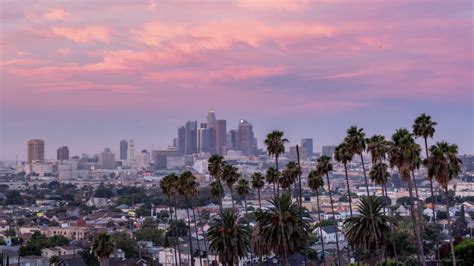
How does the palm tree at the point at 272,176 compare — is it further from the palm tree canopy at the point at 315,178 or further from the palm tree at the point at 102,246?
the palm tree at the point at 102,246

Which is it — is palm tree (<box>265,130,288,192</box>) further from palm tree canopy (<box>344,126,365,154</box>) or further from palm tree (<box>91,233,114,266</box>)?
palm tree (<box>91,233,114,266</box>)

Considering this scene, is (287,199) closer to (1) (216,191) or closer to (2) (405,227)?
(1) (216,191)

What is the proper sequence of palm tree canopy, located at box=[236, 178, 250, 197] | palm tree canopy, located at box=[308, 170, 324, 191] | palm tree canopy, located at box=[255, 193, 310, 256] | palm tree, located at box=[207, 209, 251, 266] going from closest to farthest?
palm tree canopy, located at box=[255, 193, 310, 256]
palm tree, located at box=[207, 209, 251, 266]
palm tree canopy, located at box=[308, 170, 324, 191]
palm tree canopy, located at box=[236, 178, 250, 197]

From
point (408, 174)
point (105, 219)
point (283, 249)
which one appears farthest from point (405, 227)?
point (105, 219)

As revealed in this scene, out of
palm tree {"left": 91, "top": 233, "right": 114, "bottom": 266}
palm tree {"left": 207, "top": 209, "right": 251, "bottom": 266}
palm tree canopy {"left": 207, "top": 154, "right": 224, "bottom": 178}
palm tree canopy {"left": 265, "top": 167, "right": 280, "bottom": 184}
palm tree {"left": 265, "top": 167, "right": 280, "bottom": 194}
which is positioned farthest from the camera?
palm tree canopy {"left": 265, "top": 167, "right": 280, "bottom": 184}

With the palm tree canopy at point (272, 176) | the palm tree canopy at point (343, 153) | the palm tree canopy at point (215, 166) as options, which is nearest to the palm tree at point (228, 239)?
the palm tree canopy at point (343, 153)

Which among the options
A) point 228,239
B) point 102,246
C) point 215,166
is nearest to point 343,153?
point 215,166

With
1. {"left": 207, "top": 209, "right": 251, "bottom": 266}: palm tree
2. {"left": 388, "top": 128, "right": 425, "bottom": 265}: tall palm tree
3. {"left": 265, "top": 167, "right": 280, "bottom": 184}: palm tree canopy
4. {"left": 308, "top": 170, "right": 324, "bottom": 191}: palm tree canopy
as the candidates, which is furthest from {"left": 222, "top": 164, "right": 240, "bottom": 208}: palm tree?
{"left": 388, "top": 128, "right": 425, "bottom": 265}: tall palm tree
